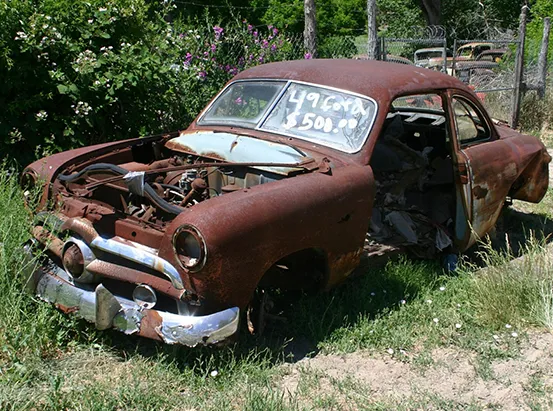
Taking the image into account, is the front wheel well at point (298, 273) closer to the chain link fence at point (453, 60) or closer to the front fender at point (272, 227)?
the front fender at point (272, 227)

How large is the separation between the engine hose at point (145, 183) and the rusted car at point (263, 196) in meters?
0.01

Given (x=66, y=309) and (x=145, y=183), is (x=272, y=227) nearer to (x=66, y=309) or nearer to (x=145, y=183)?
(x=145, y=183)

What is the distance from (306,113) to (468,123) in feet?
5.37

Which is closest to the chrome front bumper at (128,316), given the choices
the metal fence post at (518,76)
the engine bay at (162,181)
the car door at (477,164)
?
the engine bay at (162,181)

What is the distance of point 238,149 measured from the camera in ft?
15.0

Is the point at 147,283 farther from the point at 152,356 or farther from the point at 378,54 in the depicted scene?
the point at 378,54

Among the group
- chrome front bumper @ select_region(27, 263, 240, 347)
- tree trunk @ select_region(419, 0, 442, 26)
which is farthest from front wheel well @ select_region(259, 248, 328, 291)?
tree trunk @ select_region(419, 0, 442, 26)

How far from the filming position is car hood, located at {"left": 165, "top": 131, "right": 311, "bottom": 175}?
4.40 m

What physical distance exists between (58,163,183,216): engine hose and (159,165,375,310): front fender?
1.11 feet

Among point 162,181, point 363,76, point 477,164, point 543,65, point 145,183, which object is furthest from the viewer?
point 543,65

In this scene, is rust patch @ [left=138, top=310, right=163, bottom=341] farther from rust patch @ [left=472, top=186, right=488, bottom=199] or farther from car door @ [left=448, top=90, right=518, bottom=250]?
rust patch @ [left=472, top=186, right=488, bottom=199]

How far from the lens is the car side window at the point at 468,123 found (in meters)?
5.39

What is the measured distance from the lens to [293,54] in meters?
9.87

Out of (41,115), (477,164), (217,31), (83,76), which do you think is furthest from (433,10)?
(41,115)
